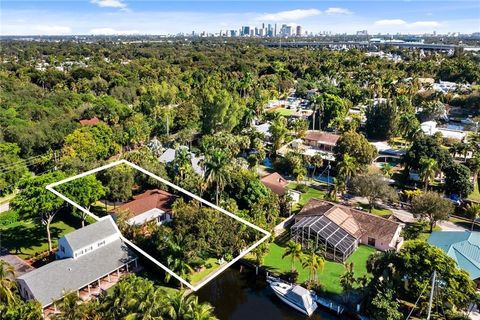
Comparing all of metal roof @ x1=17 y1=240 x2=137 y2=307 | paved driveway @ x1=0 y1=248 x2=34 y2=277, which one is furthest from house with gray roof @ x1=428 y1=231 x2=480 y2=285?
paved driveway @ x1=0 y1=248 x2=34 y2=277

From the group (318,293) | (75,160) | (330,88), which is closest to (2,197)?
(75,160)

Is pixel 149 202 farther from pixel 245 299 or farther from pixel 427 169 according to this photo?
pixel 427 169

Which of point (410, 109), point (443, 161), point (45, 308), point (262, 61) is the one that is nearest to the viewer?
point (45, 308)

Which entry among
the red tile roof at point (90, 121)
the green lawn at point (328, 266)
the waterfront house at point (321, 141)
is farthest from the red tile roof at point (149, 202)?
the waterfront house at point (321, 141)

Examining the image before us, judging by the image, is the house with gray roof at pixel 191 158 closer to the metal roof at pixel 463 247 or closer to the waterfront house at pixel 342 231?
the waterfront house at pixel 342 231

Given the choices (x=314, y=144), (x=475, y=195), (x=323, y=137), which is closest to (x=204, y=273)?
(x=475, y=195)

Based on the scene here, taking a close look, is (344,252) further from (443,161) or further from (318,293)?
(443,161)

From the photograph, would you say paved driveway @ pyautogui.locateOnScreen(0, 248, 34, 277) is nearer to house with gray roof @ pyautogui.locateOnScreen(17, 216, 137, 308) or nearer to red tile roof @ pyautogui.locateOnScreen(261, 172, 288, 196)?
house with gray roof @ pyautogui.locateOnScreen(17, 216, 137, 308)
